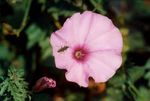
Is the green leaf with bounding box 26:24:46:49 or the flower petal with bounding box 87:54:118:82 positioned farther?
the green leaf with bounding box 26:24:46:49

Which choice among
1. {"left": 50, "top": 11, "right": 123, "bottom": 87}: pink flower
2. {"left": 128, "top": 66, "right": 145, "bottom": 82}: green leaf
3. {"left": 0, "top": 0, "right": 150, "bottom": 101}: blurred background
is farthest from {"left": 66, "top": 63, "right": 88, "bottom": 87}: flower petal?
{"left": 128, "top": 66, "right": 145, "bottom": 82}: green leaf

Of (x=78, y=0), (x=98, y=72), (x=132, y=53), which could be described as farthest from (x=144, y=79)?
(x=98, y=72)

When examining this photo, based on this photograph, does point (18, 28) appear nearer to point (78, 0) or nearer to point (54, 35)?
point (78, 0)

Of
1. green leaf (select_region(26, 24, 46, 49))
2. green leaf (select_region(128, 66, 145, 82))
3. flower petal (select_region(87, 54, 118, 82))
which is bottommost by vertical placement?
green leaf (select_region(128, 66, 145, 82))

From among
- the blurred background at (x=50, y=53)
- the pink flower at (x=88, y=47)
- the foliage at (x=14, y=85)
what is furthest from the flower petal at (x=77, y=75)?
the blurred background at (x=50, y=53)

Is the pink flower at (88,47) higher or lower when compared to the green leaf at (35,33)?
higher

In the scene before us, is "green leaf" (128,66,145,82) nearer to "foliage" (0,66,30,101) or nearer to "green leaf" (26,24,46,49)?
"green leaf" (26,24,46,49)

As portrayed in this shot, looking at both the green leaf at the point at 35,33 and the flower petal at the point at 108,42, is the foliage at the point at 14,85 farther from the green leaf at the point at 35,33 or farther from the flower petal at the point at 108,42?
the green leaf at the point at 35,33
